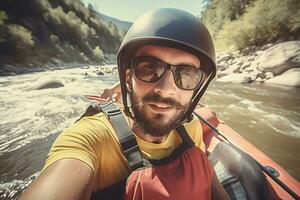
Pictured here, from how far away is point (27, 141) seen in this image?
15.0 ft

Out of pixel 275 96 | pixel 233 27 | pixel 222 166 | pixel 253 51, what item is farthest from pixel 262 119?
pixel 233 27

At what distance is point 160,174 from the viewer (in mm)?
1232

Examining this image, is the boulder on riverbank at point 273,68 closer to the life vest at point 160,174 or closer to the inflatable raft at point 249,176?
the inflatable raft at point 249,176

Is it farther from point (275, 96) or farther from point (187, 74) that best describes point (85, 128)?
point (275, 96)

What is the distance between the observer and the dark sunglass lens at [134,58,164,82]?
4.77 feet

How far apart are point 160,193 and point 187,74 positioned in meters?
0.71

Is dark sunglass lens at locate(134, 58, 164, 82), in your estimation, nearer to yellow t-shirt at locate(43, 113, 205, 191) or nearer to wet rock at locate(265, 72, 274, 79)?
yellow t-shirt at locate(43, 113, 205, 191)

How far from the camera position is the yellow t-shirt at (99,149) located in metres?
1.05

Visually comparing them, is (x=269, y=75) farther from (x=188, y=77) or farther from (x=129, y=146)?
(x=129, y=146)

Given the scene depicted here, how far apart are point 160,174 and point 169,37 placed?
31.6 inches

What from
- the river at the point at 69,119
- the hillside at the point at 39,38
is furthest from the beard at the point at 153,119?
the hillside at the point at 39,38

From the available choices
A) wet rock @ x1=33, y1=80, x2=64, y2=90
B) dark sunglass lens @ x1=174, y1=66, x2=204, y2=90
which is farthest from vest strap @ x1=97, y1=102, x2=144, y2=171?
wet rock @ x1=33, y1=80, x2=64, y2=90

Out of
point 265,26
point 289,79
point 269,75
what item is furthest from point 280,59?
point 265,26

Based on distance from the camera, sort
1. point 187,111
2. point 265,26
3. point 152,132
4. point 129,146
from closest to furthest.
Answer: point 129,146 < point 152,132 < point 187,111 < point 265,26
